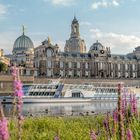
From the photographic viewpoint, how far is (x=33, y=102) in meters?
54.5

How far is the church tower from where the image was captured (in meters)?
124

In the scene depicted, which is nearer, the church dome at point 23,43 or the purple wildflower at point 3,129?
the purple wildflower at point 3,129

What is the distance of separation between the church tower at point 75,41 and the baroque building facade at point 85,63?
44.2ft

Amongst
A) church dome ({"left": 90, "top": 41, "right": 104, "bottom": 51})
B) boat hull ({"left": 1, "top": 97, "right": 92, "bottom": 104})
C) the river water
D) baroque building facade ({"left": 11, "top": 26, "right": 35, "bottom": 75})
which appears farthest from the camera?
baroque building facade ({"left": 11, "top": 26, "right": 35, "bottom": 75})

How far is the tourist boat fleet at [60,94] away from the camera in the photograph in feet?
183

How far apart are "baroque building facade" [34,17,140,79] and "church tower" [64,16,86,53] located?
44.2ft

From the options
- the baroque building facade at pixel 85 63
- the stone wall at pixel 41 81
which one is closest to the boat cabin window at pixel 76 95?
the stone wall at pixel 41 81

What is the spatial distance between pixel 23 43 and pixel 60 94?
63.2m

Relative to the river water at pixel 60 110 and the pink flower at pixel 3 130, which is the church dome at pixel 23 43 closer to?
the river water at pixel 60 110

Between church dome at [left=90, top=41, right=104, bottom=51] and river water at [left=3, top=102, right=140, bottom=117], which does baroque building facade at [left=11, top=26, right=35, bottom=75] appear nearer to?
church dome at [left=90, top=41, right=104, bottom=51]

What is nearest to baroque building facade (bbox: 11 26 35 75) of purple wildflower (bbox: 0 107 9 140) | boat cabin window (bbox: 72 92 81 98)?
boat cabin window (bbox: 72 92 81 98)

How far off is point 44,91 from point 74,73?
44685 mm

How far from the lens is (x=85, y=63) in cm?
10344

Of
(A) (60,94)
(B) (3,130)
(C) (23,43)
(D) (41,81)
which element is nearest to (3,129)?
(B) (3,130)
